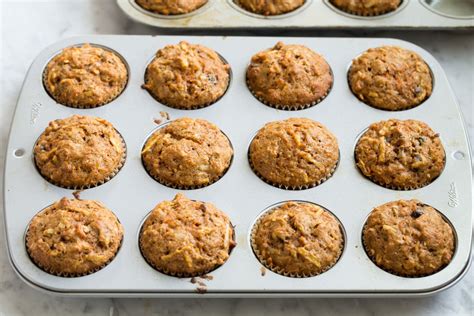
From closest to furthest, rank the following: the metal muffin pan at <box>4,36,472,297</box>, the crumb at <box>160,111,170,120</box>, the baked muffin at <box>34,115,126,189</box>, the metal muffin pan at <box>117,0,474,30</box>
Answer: the metal muffin pan at <box>4,36,472,297</box>, the baked muffin at <box>34,115,126,189</box>, the crumb at <box>160,111,170,120</box>, the metal muffin pan at <box>117,0,474,30</box>

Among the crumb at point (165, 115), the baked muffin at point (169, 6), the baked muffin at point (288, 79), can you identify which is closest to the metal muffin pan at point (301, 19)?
the baked muffin at point (169, 6)

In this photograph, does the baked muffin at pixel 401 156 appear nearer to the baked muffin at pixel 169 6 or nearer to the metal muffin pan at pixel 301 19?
the metal muffin pan at pixel 301 19

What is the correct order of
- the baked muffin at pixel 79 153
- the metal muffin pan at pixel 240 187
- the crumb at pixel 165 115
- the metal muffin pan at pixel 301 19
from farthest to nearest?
1. the metal muffin pan at pixel 301 19
2. the crumb at pixel 165 115
3. the baked muffin at pixel 79 153
4. the metal muffin pan at pixel 240 187

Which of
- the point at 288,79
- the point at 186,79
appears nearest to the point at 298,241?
the point at 288,79

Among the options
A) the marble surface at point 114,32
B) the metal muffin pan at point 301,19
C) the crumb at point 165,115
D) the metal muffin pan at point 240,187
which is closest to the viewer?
the metal muffin pan at point 240,187

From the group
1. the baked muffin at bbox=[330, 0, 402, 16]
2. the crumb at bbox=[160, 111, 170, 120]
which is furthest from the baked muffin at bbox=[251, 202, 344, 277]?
the baked muffin at bbox=[330, 0, 402, 16]

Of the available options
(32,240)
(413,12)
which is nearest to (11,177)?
(32,240)

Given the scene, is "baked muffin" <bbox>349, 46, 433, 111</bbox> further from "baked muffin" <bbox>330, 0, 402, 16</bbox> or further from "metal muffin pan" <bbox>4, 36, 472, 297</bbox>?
"baked muffin" <bbox>330, 0, 402, 16</bbox>

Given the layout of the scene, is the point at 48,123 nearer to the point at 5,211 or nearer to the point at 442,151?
the point at 5,211
